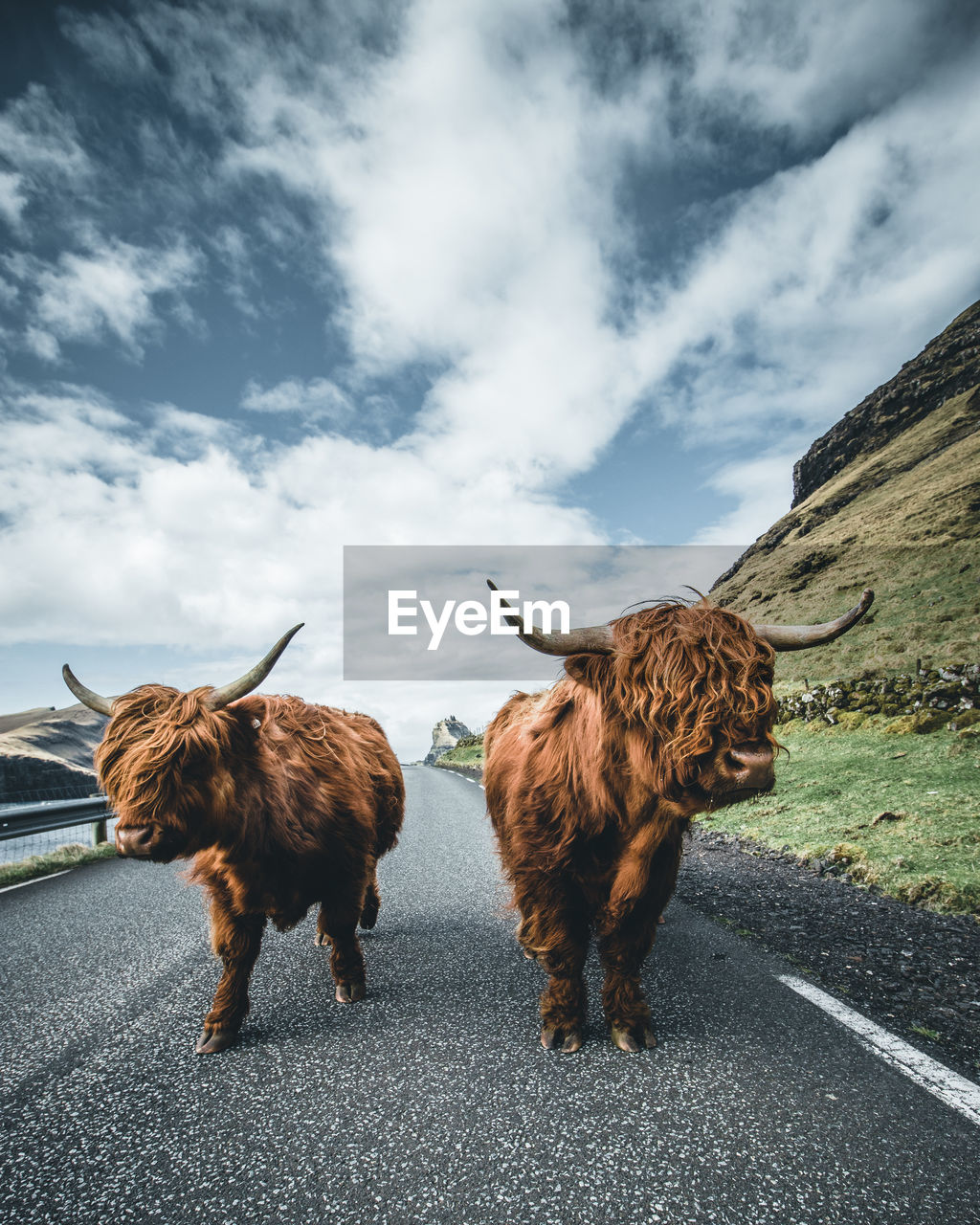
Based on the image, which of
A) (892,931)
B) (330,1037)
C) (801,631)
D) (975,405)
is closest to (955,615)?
(892,931)

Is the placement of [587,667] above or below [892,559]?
below

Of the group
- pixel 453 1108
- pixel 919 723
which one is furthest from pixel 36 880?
pixel 919 723

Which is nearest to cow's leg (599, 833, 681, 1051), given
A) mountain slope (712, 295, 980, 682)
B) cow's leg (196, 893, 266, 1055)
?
cow's leg (196, 893, 266, 1055)

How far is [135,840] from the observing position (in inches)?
92.0

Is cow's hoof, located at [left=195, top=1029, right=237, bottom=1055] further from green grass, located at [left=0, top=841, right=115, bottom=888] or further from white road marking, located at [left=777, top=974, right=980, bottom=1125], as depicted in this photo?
green grass, located at [left=0, top=841, right=115, bottom=888]

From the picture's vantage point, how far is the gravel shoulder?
94.2 inches

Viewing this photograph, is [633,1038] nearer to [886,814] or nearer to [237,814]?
[237,814]

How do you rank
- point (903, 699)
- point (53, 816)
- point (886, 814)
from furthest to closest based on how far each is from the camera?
point (903, 699) < point (53, 816) < point (886, 814)

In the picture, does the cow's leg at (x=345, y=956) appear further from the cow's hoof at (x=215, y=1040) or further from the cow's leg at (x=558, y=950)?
the cow's leg at (x=558, y=950)

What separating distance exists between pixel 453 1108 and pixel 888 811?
5.51 metres

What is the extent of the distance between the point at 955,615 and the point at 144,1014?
26.4 meters

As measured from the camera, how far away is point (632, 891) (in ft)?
7.80

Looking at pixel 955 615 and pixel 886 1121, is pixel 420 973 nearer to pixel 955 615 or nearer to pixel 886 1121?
pixel 886 1121

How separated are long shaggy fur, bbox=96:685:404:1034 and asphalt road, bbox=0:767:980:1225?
1.33ft
